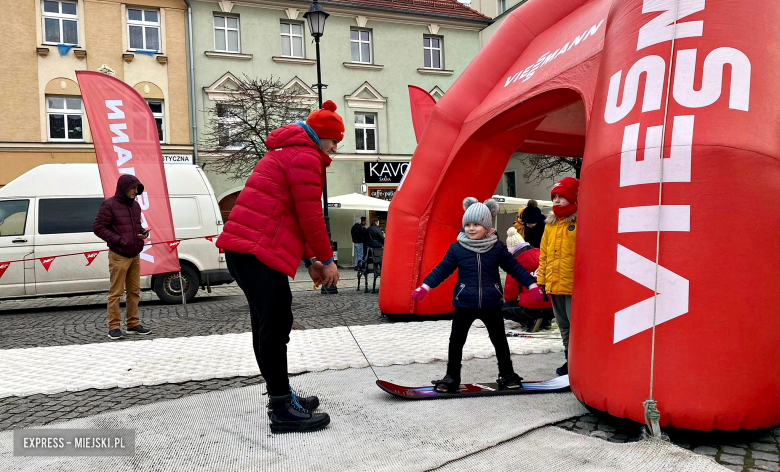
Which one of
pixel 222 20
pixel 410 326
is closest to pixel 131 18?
pixel 222 20

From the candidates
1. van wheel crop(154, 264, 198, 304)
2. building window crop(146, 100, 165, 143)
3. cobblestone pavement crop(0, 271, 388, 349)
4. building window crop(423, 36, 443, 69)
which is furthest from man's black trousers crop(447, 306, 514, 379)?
building window crop(423, 36, 443, 69)

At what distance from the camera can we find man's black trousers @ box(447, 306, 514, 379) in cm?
420

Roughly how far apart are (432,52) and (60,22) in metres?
13.4

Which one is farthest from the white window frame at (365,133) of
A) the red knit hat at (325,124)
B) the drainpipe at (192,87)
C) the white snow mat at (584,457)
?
the white snow mat at (584,457)

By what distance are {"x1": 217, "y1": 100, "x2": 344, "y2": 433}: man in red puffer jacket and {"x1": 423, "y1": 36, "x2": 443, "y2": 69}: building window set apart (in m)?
22.4

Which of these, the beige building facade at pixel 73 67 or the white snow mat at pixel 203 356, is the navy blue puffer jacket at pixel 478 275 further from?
the beige building facade at pixel 73 67

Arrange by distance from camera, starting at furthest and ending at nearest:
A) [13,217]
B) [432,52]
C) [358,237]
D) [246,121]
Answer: [432,52], [246,121], [358,237], [13,217]

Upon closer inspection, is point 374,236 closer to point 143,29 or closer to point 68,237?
point 68,237

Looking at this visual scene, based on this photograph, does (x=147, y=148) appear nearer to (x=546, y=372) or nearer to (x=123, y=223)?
(x=123, y=223)

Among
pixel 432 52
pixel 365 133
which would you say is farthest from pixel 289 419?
pixel 432 52

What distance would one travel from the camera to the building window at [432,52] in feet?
82.1

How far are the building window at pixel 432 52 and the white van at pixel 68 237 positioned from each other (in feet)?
52.2

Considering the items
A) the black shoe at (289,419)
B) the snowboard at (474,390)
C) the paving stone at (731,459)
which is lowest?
the snowboard at (474,390)

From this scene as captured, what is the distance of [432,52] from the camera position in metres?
25.2
